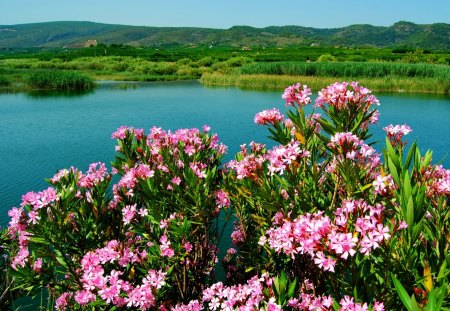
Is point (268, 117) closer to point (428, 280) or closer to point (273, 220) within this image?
point (273, 220)

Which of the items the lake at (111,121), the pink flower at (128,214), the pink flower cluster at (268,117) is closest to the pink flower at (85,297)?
the pink flower at (128,214)

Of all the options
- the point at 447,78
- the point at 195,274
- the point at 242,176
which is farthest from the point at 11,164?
the point at 447,78

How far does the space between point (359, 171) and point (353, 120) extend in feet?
1.19

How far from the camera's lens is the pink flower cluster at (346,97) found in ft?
7.88

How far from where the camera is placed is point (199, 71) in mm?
39438

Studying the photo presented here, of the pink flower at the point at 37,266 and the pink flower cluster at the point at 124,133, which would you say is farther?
the pink flower cluster at the point at 124,133

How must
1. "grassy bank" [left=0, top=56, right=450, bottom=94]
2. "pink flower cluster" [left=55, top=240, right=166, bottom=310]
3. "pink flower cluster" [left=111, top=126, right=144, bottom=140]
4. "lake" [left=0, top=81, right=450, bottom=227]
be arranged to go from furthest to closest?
"grassy bank" [left=0, top=56, right=450, bottom=94]
"lake" [left=0, top=81, right=450, bottom=227]
"pink flower cluster" [left=111, top=126, right=144, bottom=140]
"pink flower cluster" [left=55, top=240, right=166, bottom=310]

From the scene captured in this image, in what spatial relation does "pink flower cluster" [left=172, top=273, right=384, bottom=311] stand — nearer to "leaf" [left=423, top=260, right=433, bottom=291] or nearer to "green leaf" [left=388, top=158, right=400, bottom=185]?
"leaf" [left=423, top=260, right=433, bottom=291]

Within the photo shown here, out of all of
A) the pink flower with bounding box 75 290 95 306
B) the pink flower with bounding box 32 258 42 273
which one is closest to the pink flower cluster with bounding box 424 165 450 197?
the pink flower with bounding box 75 290 95 306

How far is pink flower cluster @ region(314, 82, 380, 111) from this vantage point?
240cm

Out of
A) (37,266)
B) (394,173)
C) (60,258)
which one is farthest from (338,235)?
(37,266)

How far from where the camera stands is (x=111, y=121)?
16.6 meters

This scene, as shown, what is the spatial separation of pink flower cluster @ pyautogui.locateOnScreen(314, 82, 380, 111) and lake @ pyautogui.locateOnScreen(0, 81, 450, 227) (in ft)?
19.8

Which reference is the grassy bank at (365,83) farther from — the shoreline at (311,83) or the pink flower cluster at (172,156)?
the pink flower cluster at (172,156)
